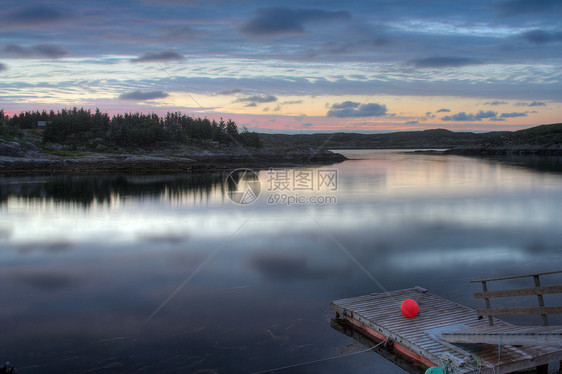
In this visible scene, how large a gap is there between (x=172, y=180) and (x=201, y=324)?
3041 centimetres

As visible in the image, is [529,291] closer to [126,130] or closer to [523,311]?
[523,311]

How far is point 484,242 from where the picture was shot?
51.5 feet

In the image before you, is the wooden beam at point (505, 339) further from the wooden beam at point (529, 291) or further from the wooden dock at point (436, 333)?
the wooden beam at point (529, 291)

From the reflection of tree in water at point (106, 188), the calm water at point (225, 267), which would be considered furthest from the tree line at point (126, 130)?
the calm water at point (225, 267)

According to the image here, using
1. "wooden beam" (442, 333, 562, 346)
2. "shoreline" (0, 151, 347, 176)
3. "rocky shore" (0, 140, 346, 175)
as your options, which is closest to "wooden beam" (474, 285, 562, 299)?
"wooden beam" (442, 333, 562, 346)

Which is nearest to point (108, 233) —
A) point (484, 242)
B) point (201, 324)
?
point (201, 324)

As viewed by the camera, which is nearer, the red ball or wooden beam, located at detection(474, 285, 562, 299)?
wooden beam, located at detection(474, 285, 562, 299)

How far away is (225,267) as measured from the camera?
13070 millimetres

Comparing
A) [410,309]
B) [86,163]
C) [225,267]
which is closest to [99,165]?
[86,163]

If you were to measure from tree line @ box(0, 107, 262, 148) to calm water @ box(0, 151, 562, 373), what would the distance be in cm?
4263

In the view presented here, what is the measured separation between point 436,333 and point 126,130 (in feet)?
Answer: 219

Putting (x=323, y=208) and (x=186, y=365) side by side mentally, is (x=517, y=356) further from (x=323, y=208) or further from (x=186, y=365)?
(x=323, y=208)

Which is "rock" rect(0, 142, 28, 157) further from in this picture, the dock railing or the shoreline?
the dock railing

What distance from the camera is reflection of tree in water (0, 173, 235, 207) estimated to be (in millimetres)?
27938
